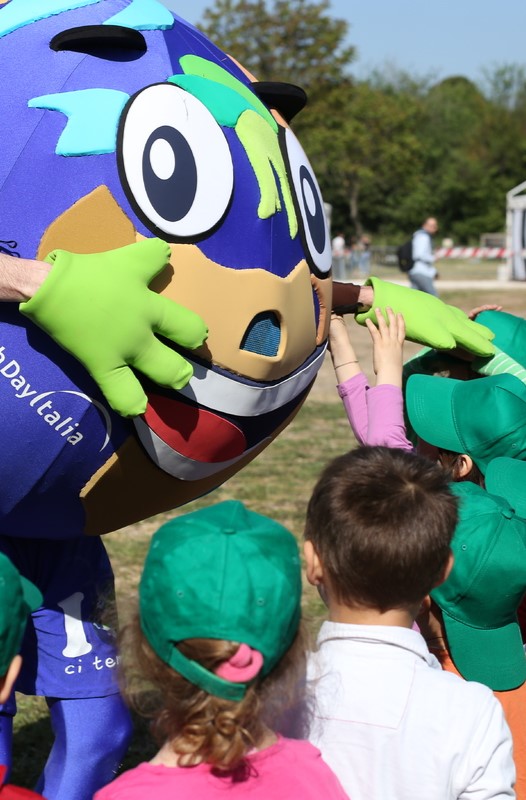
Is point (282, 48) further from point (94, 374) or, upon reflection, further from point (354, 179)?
point (94, 374)

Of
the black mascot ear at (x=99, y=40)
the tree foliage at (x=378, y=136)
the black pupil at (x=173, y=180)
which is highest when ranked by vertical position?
the black mascot ear at (x=99, y=40)

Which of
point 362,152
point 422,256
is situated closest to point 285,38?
point 362,152

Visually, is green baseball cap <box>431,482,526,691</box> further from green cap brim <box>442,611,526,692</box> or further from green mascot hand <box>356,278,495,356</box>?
green mascot hand <box>356,278,495,356</box>

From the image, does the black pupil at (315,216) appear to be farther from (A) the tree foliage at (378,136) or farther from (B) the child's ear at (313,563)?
(A) the tree foliage at (378,136)

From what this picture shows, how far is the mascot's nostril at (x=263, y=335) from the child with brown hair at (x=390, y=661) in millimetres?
654

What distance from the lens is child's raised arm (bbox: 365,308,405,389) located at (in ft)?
9.95

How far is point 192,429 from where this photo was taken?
273 centimetres

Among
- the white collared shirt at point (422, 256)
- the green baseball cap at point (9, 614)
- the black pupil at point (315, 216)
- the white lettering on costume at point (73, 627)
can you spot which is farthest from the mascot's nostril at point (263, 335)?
the white collared shirt at point (422, 256)

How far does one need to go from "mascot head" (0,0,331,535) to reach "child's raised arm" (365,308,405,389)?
250 mm

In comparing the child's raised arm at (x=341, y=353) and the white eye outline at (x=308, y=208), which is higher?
the white eye outline at (x=308, y=208)

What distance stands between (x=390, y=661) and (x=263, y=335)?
1019 mm

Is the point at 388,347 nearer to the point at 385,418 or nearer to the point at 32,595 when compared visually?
the point at 385,418

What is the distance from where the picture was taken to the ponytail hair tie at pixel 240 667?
174 cm

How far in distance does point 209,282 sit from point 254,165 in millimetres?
347
